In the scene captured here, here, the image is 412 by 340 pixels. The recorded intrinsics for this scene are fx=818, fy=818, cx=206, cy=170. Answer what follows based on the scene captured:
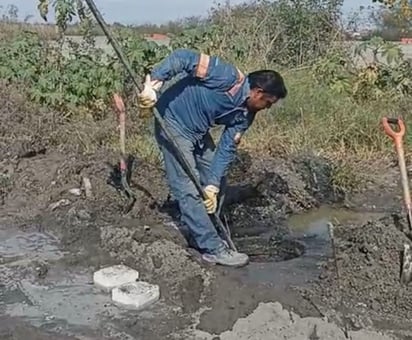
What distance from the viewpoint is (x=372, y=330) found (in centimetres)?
533

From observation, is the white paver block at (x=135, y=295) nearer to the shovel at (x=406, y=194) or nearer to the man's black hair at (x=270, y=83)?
the man's black hair at (x=270, y=83)

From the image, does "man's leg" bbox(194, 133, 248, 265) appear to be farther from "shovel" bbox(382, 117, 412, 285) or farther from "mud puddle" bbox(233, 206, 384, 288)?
"shovel" bbox(382, 117, 412, 285)

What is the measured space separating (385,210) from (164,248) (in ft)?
9.07

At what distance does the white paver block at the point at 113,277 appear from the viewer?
603cm

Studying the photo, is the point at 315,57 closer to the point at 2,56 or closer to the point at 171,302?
the point at 2,56

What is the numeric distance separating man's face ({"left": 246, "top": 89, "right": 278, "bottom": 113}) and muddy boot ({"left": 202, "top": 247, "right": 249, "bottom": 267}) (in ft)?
4.01

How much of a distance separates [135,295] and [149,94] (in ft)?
4.62

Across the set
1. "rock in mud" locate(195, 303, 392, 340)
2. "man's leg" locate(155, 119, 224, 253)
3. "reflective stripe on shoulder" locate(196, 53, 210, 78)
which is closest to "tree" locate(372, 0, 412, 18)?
"man's leg" locate(155, 119, 224, 253)

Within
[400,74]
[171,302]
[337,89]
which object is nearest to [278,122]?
[337,89]

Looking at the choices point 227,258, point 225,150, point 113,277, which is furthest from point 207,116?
point 113,277

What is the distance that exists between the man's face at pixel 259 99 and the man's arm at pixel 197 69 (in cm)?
18

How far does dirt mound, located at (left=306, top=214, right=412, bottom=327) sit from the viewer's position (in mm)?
5719

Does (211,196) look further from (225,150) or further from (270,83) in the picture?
(270,83)

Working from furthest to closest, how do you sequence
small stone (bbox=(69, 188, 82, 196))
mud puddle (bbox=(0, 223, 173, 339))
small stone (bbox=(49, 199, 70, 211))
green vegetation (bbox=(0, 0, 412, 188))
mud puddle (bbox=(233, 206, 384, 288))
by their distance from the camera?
green vegetation (bbox=(0, 0, 412, 188)) → small stone (bbox=(69, 188, 82, 196)) → small stone (bbox=(49, 199, 70, 211)) → mud puddle (bbox=(233, 206, 384, 288)) → mud puddle (bbox=(0, 223, 173, 339))
